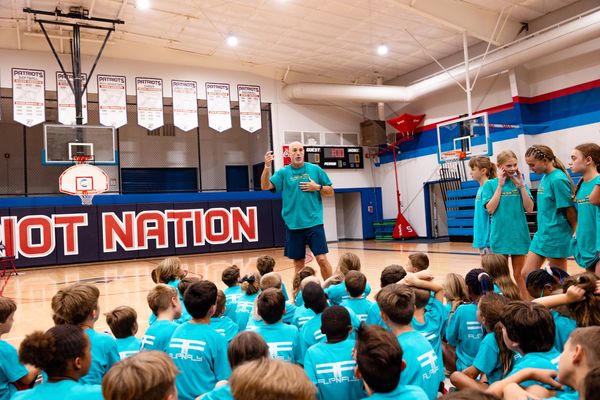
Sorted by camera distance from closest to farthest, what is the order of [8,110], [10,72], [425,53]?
1. [10,72]
2. [425,53]
3. [8,110]

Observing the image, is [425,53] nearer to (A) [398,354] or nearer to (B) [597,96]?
(B) [597,96]

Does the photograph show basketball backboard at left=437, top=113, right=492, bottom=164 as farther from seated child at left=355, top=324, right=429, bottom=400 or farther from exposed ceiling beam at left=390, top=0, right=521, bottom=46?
seated child at left=355, top=324, right=429, bottom=400

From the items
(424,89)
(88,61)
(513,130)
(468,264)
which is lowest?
(468,264)

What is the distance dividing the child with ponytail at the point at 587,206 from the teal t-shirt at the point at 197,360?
247 centimetres

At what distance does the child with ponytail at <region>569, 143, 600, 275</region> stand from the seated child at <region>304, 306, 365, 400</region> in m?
2.05

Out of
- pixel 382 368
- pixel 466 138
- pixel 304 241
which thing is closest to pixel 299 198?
pixel 304 241

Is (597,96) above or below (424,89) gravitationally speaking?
below

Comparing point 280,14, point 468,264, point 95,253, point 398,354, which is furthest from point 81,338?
point 95,253

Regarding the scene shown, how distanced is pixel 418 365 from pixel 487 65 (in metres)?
11.3

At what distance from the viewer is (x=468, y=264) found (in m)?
7.83

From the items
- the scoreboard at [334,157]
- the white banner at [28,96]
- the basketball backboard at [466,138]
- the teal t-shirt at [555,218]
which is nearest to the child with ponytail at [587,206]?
the teal t-shirt at [555,218]

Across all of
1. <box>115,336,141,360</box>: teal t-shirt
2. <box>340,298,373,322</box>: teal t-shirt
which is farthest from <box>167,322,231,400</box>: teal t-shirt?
<box>340,298,373,322</box>: teal t-shirt

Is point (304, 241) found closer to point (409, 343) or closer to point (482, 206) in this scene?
point (482, 206)

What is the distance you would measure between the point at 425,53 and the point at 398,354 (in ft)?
44.2
